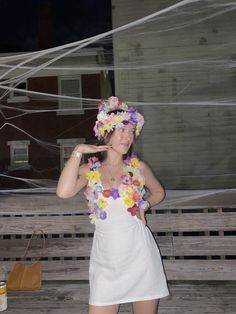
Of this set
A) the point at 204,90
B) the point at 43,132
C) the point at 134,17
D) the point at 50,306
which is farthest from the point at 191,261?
the point at 134,17

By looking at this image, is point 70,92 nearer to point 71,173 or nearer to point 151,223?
point 151,223

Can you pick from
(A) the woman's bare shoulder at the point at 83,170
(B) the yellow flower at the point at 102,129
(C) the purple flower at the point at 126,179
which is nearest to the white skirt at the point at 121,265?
(C) the purple flower at the point at 126,179

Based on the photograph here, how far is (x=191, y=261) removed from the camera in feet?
10.7

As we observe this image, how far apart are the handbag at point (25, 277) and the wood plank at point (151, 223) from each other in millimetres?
307

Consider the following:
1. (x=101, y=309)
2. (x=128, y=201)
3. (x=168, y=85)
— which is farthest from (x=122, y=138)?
(x=168, y=85)

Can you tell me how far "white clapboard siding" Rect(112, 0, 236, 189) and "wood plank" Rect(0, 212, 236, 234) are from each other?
249mm

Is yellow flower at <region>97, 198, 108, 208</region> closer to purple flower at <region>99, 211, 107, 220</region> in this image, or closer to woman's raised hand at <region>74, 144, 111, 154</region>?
purple flower at <region>99, 211, 107, 220</region>

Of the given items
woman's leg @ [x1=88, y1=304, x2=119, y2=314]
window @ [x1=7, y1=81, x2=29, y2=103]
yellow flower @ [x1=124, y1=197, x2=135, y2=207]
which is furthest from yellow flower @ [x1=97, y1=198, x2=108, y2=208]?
window @ [x1=7, y1=81, x2=29, y2=103]

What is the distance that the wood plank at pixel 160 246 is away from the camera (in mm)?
3230

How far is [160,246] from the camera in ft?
10.8

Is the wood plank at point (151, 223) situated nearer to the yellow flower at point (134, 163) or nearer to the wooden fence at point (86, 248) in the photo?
the wooden fence at point (86, 248)

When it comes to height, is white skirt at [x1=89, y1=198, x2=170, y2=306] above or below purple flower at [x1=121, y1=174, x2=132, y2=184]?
below

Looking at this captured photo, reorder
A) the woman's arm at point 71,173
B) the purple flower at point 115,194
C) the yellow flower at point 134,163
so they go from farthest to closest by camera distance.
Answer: the yellow flower at point 134,163
the purple flower at point 115,194
the woman's arm at point 71,173

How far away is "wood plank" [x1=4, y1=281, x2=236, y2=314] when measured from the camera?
2.85 metres
